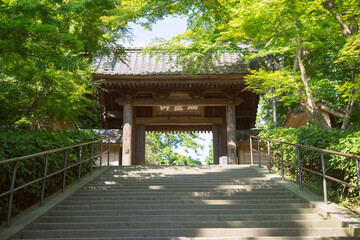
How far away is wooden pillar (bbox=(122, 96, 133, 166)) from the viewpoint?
10.7 m

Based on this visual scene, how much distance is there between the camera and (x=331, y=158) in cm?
517

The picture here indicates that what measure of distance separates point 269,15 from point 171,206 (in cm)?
533

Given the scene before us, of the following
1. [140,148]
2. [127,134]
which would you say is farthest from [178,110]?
[127,134]

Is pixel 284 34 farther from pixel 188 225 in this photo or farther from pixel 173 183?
pixel 188 225

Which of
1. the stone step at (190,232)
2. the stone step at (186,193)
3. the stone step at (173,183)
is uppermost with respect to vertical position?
the stone step at (173,183)

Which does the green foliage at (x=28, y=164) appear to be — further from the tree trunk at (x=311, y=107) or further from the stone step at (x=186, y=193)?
the tree trunk at (x=311, y=107)

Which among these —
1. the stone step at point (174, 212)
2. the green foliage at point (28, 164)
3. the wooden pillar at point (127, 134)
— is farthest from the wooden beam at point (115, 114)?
the stone step at point (174, 212)

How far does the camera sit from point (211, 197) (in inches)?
219

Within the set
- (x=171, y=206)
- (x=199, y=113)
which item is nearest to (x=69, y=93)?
(x=171, y=206)

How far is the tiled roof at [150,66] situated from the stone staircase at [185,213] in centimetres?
472

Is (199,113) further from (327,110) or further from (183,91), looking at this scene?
(327,110)

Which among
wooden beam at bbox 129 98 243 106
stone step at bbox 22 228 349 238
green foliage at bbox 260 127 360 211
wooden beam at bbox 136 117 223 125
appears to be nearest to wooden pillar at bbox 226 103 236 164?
wooden beam at bbox 129 98 243 106

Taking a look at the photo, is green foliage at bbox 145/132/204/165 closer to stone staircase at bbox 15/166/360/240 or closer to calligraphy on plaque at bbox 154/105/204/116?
calligraphy on plaque at bbox 154/105/204/116

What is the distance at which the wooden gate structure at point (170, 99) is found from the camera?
10.5m
